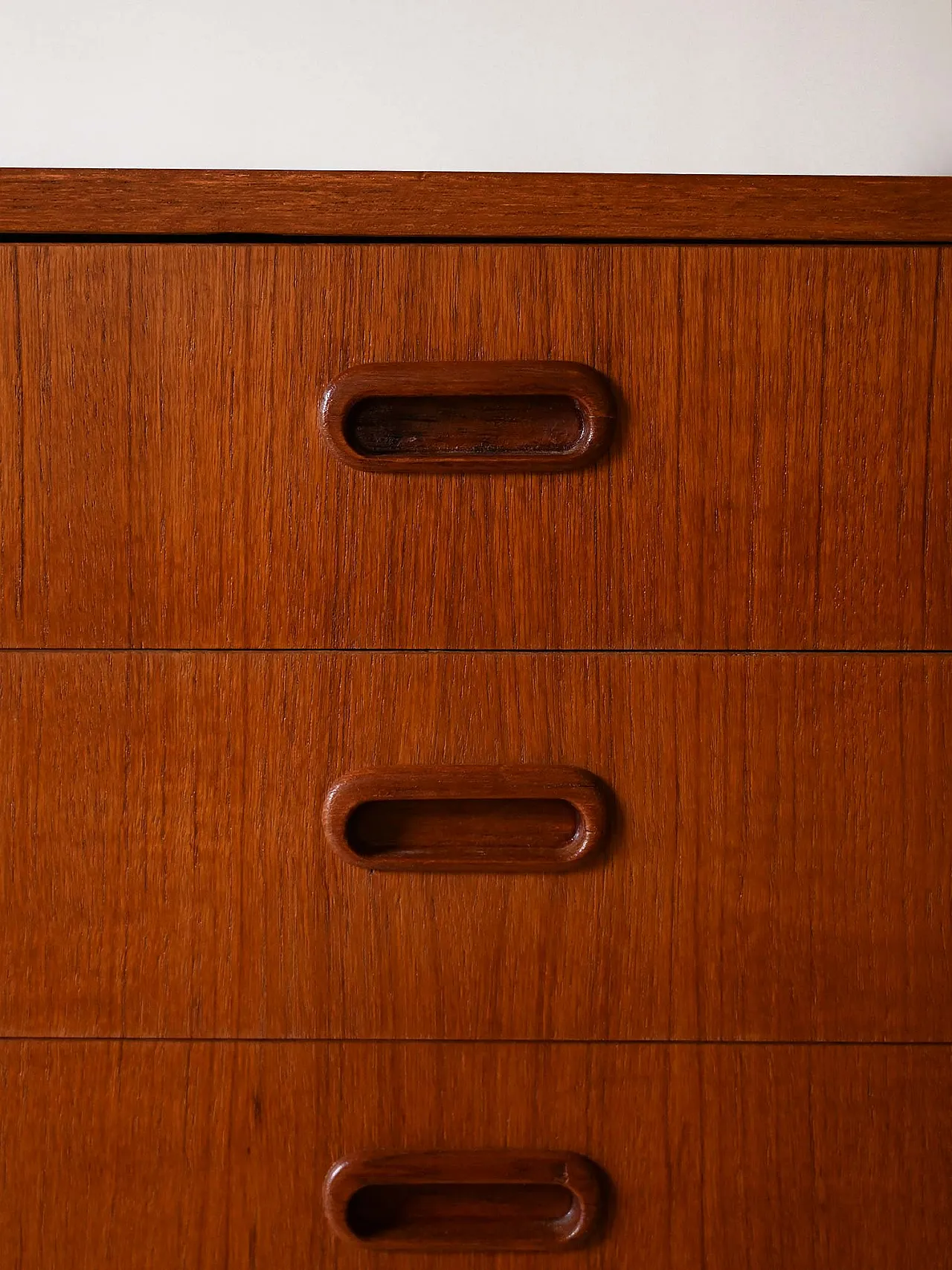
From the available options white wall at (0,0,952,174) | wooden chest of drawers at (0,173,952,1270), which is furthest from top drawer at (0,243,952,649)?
white wall at (0,0,952,174)

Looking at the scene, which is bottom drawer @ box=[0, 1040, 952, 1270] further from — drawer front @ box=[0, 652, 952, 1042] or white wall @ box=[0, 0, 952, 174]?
white wall @ box=[0, 0, 952, 174]

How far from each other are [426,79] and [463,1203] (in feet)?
2.57

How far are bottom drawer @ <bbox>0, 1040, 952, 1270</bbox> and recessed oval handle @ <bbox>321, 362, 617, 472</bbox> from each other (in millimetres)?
275

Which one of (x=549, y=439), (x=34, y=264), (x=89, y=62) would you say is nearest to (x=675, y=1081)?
(x=549, y=439)

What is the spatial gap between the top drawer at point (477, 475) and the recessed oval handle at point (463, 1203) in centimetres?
24

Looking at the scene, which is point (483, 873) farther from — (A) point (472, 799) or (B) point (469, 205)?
(B) point (469, 205)

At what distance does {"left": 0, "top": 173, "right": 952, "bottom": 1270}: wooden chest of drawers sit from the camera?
0.43 meters

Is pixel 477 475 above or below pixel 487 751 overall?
above

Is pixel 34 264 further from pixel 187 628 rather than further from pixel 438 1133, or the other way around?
pixel 438 1133

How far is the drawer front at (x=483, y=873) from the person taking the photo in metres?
0.44

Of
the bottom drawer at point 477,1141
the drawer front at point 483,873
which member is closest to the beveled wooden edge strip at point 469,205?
the drawer front at point 483,873

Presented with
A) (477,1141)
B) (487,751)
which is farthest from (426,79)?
(477,1141)

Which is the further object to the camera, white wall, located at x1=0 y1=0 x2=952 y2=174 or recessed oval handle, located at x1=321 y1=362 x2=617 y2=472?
white wall, located at x1=0 y1=0 x2=952 y2=174

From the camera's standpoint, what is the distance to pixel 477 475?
437 millimetres
